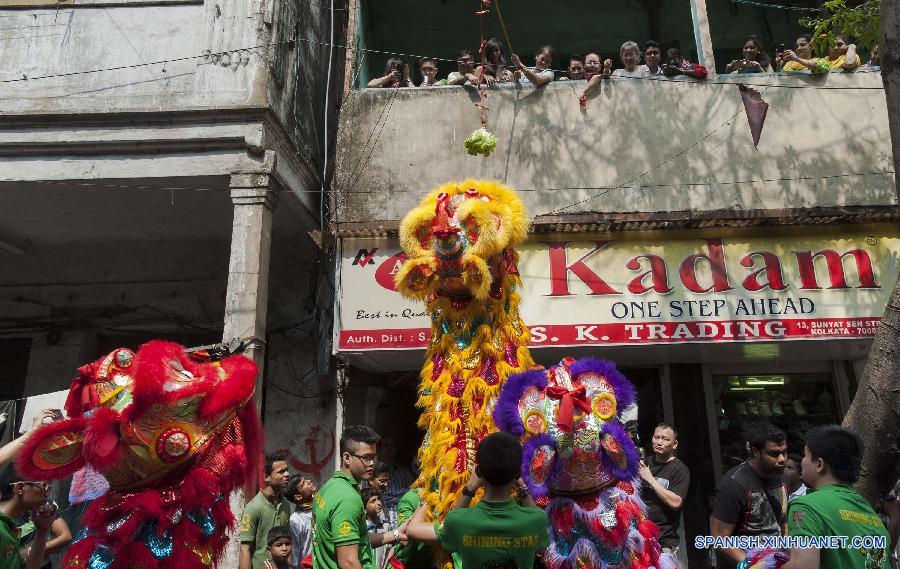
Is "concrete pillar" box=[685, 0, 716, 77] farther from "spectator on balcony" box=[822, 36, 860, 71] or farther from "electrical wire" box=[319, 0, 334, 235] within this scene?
"electrical wire" box=[319, 0, 334, 235]

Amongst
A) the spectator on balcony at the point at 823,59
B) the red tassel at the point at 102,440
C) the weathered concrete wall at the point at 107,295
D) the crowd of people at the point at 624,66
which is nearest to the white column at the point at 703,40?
the crowd of people at the point at 624,66

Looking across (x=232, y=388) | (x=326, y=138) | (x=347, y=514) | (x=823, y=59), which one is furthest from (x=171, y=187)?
(x=823, y=59)

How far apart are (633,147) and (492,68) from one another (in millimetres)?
2124

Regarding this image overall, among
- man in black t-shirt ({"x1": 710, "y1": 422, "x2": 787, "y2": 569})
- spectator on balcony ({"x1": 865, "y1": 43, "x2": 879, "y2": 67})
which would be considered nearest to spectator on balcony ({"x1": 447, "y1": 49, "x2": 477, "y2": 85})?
spectator on balcony ({"x1": 865, "y1": 43, "x2": 879, "y2": 67})

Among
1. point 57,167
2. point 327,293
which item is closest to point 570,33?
point 327,293

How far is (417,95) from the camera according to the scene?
27.2 ft

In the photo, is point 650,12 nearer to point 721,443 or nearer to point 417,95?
point 417,95

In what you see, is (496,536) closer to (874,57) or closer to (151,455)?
(151,455)

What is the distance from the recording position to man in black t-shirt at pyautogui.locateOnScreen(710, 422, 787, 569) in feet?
12.1

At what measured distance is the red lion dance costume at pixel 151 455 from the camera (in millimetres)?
3146

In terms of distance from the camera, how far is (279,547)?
4539mm

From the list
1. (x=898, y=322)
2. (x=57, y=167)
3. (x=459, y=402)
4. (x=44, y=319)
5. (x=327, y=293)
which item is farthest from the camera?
(x=44, y=319)

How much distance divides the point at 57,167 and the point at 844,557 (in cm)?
774

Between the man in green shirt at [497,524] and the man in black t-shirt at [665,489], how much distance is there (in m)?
1.58
